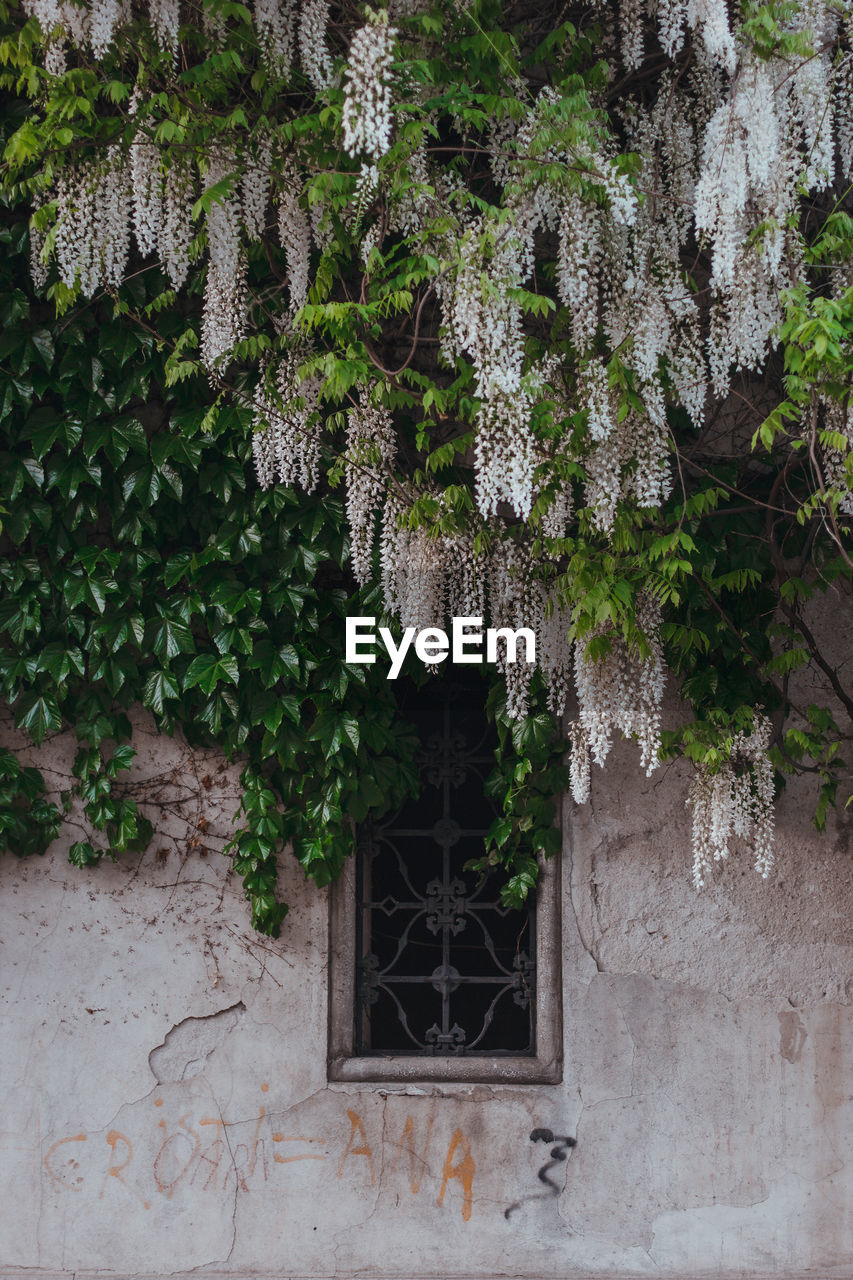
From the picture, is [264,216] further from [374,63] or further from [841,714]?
[841,714]

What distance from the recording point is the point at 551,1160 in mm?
3828

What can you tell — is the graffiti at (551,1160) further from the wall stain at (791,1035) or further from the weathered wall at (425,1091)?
the wall stain at (791,1035)

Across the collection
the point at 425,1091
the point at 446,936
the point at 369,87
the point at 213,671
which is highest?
the point at 369,87

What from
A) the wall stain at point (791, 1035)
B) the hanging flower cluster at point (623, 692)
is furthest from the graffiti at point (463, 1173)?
the hanging flower cluster at point (623, 692)

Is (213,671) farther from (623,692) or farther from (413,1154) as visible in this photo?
(413,1154)

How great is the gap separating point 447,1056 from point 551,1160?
50 centimetres

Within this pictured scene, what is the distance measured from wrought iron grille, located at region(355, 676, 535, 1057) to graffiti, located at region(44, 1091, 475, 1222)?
0.32 meters

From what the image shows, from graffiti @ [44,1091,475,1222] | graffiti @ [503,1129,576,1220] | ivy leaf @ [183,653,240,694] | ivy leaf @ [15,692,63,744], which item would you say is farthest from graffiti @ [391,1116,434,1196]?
ivy leaf @ [15,692,63,744]

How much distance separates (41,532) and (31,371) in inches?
23.1

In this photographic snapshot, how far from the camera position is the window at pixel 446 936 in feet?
12.9

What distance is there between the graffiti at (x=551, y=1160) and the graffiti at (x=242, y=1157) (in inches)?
7.3

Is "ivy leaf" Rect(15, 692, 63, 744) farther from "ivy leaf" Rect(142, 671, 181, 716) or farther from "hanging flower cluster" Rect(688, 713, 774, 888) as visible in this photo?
"hanging flower cluster" Rect(688, 713, 774, 888)

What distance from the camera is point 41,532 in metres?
3.99

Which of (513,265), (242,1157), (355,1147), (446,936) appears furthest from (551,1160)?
(513,265)
